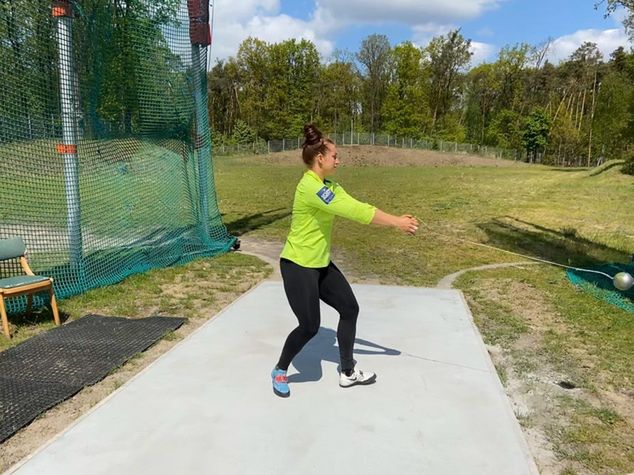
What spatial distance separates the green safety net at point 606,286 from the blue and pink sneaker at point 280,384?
397cm

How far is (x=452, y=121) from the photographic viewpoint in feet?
191

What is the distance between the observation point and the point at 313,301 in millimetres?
3193

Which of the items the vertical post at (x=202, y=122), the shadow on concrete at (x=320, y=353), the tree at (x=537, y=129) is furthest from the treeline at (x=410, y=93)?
the shadow on concrete at (x=320, y=353)

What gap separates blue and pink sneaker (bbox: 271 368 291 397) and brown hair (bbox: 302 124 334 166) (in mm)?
1375

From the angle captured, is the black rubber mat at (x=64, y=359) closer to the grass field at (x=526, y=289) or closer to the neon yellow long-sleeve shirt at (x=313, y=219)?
the grass field at (x=526, y=289)

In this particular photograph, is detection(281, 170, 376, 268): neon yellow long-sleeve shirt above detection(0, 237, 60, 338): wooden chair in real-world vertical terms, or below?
above

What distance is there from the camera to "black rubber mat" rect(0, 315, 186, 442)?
3306 millimetres

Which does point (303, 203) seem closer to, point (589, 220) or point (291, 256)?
point (291, 256)

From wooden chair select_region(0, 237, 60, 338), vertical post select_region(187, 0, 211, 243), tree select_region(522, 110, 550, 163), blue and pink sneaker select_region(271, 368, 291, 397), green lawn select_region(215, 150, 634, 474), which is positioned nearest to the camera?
green lawn select_region(215, 150, 634, 474)

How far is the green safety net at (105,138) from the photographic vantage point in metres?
5.53

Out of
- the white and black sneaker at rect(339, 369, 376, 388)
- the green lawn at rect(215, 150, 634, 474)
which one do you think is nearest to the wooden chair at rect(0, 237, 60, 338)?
the white and black sneaker at rect(339, 369, 376, 388)

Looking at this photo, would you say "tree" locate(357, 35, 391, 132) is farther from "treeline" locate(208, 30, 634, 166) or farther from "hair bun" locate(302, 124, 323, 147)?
"hair bun" locate(302, 124, 323, 147)

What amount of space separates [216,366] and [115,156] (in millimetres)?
3891

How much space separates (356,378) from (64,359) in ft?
7.25
